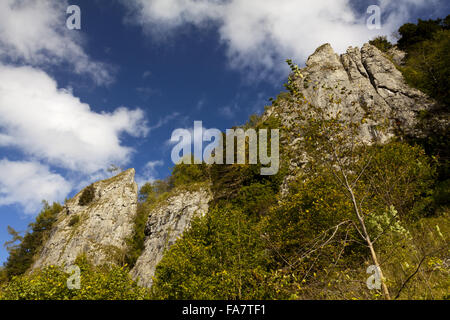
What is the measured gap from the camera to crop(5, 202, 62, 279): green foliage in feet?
180

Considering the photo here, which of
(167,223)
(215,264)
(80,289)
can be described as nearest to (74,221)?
(167,223)

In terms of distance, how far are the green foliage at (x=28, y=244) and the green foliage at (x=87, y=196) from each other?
949 cm

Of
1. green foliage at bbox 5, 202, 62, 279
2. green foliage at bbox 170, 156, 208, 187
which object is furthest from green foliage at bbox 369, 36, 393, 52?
green foliage at bbox 5, 202, 62, 279

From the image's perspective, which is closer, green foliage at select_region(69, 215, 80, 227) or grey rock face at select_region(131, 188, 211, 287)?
grey rock face at select_region(131, 188, 211, 287)

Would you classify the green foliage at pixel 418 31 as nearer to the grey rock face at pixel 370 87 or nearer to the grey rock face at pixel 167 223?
the grey rock face at pixel 370 87

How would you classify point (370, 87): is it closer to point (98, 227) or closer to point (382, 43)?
point (382, 43)

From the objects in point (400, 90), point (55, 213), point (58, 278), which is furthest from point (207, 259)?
point (55, 213)

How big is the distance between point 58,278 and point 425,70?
184 ft

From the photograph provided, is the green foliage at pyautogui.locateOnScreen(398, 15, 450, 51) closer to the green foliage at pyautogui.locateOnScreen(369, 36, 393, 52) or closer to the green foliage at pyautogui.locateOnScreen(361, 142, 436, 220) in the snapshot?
the green foliage at pyautogui.locateOnScreen(369, 36, 393, 52)

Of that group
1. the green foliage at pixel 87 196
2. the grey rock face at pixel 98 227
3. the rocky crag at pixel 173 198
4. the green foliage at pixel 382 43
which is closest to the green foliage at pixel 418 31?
the green foliage at pixel 382 43

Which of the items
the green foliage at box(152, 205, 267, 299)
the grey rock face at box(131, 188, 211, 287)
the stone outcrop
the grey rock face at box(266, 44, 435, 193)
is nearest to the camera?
the green foliage at box(152, 205, 267, 299)

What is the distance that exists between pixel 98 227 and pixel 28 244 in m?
22.0

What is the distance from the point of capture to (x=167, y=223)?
1491 inches

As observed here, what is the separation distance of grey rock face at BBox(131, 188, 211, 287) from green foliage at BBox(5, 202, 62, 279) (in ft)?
130
